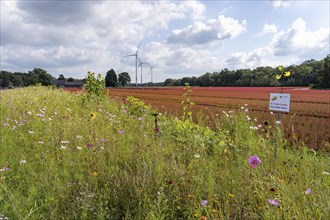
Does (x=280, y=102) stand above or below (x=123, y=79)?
below

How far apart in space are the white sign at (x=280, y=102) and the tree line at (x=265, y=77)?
4349 centimetres

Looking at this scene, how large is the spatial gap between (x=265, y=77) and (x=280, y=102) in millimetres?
63338

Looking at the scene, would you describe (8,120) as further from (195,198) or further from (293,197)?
(293,197)

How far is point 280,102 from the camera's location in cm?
452

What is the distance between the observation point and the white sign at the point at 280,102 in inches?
174

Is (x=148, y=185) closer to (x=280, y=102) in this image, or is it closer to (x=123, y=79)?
(x=280, y=102)

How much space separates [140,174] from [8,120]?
4.62 m

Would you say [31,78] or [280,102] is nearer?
[280,102]

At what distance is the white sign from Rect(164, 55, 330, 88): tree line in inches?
1712

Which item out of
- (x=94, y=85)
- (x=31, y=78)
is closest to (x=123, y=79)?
(x=31, y=78)

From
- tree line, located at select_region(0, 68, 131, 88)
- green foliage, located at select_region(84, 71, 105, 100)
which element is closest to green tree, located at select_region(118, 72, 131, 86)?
tree line, located at select_region(0, 68, 131, 88)

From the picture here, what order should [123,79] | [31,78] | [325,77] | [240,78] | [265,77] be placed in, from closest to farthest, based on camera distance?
[325,77], [265,77], [240,78], [31,78], [123,79]

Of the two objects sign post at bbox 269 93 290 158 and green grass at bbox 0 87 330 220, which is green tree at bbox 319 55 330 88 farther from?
green grass at bbox 0 87 330 220

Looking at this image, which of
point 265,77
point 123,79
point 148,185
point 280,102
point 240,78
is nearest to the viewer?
point 148,185
